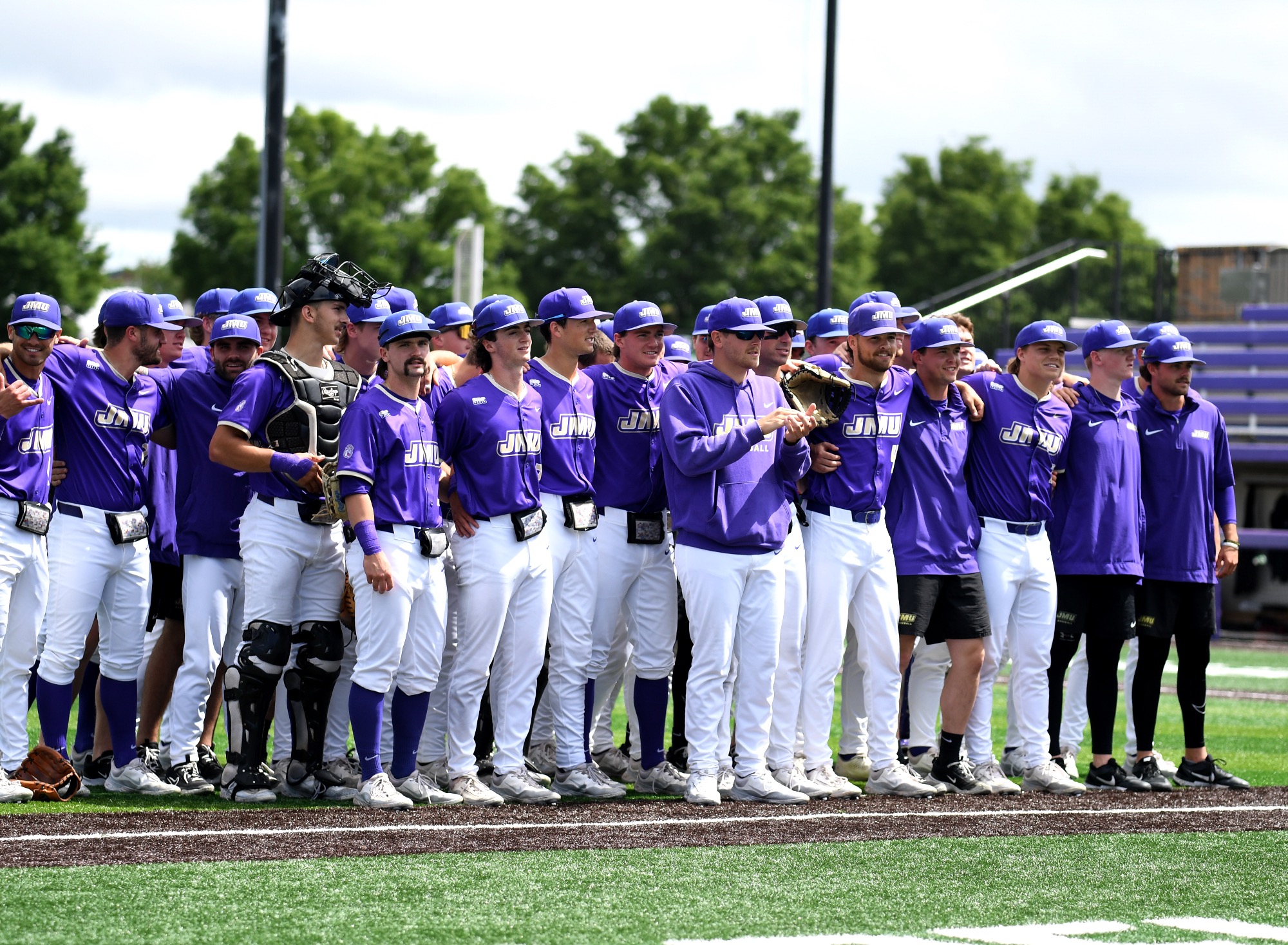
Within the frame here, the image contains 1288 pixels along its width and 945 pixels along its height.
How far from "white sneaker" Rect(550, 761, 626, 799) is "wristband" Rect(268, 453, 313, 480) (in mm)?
1911

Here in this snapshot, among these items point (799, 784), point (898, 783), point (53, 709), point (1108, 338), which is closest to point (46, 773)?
point (53, 709)

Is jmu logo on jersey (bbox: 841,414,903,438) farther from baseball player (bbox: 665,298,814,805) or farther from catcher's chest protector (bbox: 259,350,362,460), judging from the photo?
catcher's chest protector (bbox: 259,350,362,460)

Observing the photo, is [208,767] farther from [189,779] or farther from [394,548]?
[394,548]

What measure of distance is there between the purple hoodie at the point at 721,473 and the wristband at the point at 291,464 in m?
1.62

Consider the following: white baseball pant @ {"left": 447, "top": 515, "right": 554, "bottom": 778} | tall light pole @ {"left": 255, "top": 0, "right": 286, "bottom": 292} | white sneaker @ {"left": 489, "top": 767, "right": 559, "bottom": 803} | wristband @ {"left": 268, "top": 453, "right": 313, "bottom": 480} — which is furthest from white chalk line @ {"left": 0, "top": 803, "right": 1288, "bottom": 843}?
tall light pole @ {"left": 255, "top": 0, "right": 286, "bottom": 292}

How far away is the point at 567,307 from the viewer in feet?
26.3

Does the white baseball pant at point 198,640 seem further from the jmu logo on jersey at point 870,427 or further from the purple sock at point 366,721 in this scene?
the jmu logo on jersey at point 870,427

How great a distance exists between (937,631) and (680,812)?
1.68m

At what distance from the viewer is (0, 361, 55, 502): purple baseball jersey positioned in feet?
24.0

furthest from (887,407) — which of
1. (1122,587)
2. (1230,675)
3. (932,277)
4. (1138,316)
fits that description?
(932,277)

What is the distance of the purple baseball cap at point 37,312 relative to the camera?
7.39m

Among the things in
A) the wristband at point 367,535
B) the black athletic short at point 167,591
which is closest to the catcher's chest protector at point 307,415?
the wristband at point 367,535

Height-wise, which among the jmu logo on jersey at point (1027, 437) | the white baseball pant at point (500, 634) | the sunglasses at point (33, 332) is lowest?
the white baseball pant at point (500, 634)

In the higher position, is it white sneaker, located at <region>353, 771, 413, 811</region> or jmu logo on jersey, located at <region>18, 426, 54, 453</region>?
jmu logo on jersey, located at <region>18, 426, 54, 453</region>
